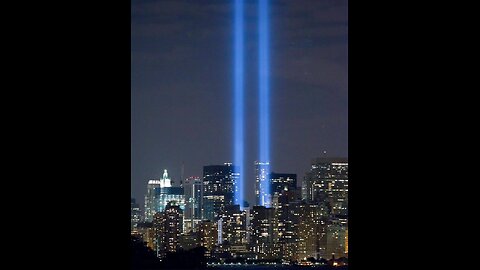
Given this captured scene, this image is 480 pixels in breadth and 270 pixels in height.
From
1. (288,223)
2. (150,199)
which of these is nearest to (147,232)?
(150,199)

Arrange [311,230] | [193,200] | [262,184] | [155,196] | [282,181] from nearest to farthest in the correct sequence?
[262,184] < [155,196] < [193,200] < [282,181] < [311,230]

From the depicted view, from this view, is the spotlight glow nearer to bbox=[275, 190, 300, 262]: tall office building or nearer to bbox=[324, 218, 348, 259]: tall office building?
bbox=[275, 190, 300, 262]: tall office building

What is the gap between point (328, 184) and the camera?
6.98 metres

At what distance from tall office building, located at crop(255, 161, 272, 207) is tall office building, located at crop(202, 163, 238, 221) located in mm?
250

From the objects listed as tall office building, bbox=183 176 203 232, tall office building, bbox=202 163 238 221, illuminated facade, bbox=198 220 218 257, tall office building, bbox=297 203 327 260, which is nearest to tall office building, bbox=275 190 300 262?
tall office building, bbox=297 203 327 260

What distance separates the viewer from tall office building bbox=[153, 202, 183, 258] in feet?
23.3

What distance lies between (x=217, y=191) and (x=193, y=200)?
297mm

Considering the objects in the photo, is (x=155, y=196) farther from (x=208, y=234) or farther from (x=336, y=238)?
(x=336, y=238)

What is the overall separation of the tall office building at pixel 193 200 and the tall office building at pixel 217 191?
6 centimetres

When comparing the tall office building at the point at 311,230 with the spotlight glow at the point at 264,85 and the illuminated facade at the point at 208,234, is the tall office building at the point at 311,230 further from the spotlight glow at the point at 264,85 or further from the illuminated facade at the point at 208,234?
the illuminated facade at the point at 208,234
